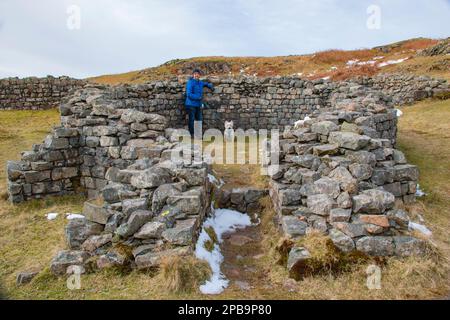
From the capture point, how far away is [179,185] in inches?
268

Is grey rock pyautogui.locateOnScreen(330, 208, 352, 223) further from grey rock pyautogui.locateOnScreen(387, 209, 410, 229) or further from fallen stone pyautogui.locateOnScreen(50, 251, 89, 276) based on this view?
fallen stone pyautogui.locateOnScreen(50, 251, 89, 276)

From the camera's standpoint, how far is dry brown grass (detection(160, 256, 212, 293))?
203 inches

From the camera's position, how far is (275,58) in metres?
57.7

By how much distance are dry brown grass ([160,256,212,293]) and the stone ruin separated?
0.64 feet

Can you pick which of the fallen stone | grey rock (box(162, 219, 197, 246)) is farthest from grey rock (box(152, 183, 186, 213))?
the fallen stone

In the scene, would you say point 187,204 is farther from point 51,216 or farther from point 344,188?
point 51,216

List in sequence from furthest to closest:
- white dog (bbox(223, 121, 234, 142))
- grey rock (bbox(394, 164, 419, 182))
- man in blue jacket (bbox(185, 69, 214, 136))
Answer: man in blue jacket (bbox(185, 69, 214, 136)), white dog (bbox(223, 121, 234, 142)), grey rock (bbox(394, 164, 419, 182))

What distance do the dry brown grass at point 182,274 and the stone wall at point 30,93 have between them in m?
19.1

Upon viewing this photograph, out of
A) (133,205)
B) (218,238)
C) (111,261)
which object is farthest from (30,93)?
(111,261)

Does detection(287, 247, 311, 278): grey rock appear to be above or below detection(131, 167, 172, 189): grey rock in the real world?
below

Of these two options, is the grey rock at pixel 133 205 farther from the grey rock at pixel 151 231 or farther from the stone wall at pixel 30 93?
the stone wall at pixel 30 93

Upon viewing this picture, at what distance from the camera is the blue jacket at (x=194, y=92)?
1550 centimetres

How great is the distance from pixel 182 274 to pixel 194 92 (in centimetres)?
1119
